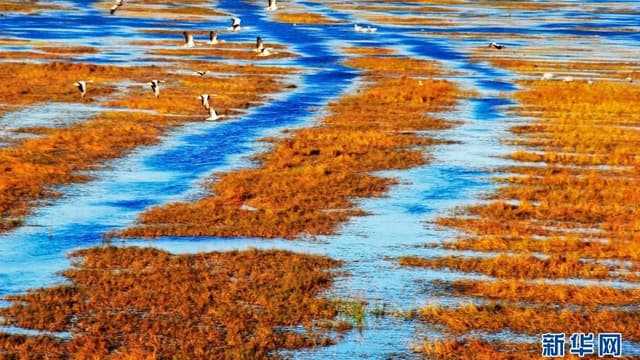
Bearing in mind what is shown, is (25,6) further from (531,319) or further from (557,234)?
(531,319)

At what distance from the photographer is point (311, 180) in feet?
85.9

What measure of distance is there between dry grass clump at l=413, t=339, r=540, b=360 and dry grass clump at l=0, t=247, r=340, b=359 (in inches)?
55.9

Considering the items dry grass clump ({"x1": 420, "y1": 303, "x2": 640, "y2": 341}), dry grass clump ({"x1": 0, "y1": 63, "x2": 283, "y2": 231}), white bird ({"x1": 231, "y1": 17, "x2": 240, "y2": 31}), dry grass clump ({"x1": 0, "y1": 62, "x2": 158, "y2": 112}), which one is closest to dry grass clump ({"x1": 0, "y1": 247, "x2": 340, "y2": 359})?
dry grass clump ({"x1": 420, "y1": 303, "x2": 640, "y2": 341})

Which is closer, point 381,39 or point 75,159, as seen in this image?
point 75,159

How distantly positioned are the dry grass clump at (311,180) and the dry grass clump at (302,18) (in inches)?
2346

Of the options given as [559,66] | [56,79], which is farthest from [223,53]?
[559,66]

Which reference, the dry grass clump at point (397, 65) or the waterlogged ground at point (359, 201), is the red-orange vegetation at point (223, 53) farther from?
the dry grass clump at point (397, 65)

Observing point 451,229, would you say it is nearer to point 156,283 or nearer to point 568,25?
point 156,283

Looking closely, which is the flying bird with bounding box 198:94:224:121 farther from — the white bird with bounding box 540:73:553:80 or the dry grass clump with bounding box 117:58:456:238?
the white bird with bounding box 540:73:553:80

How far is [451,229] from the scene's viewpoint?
71.2 feet

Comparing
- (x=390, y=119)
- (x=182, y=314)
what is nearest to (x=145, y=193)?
(x=182, y=314)

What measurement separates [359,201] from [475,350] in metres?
10.0

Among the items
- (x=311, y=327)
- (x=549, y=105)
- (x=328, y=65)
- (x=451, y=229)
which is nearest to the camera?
(x=311, y=327)

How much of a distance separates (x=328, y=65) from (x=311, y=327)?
44.5 meters
